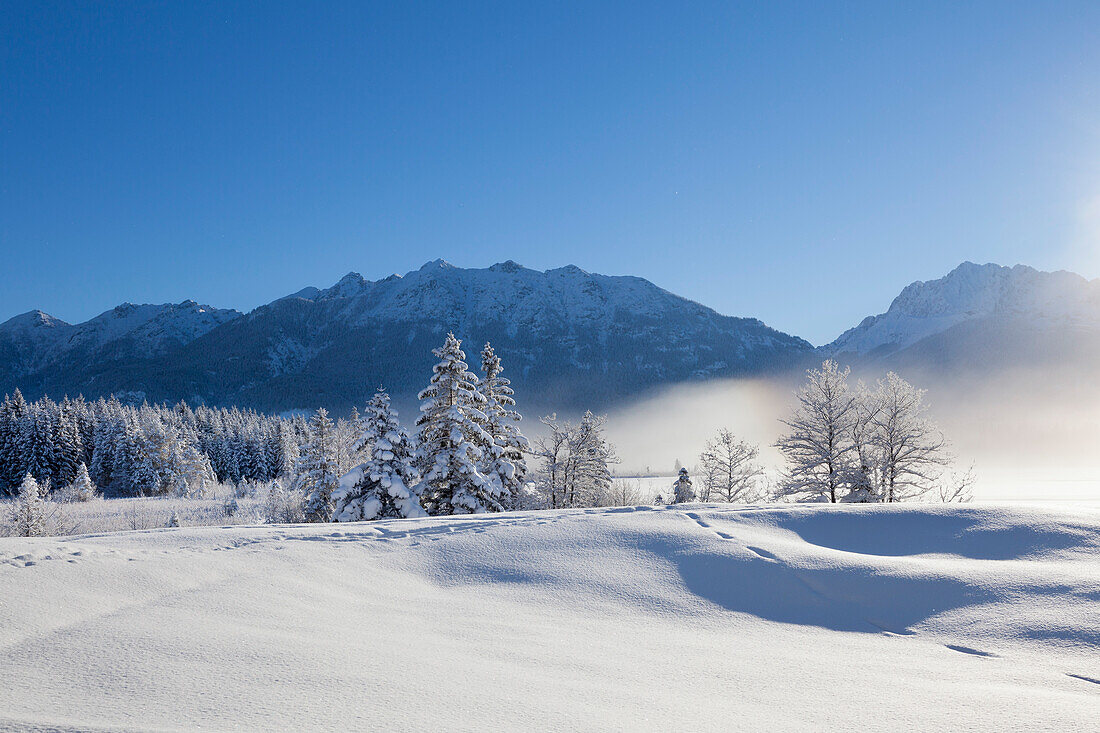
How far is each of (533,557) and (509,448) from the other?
17.9m

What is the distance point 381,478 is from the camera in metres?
20.2

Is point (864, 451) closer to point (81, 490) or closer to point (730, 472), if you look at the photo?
point (730, 472)

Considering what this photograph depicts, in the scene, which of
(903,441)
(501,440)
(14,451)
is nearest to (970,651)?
(501,440)

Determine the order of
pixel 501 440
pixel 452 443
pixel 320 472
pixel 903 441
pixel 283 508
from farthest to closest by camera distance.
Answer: pixel 283 508 < pixel 320 472 < pixel 501 440 < pixel 903 441 < pixel 452 443

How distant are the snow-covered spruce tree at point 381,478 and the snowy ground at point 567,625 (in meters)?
11.9

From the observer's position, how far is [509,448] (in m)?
24.8

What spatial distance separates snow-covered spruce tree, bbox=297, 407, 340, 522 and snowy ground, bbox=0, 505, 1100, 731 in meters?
21.4

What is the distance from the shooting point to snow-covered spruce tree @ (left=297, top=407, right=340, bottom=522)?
2781cm

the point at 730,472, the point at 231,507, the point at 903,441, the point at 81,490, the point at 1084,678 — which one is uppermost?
the point at 903,441

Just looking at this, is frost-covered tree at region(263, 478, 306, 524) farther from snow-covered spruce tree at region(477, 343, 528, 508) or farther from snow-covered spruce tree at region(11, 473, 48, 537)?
snow-covered spruce tree at region(477, 343, 528, 508)

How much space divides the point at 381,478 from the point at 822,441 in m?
19.5

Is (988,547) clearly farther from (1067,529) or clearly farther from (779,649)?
(779,649)

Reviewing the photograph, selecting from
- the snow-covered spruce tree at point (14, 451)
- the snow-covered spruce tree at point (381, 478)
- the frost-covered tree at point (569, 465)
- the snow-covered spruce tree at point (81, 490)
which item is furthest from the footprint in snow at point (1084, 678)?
the snow-covered spruce tree at point (14, 451)

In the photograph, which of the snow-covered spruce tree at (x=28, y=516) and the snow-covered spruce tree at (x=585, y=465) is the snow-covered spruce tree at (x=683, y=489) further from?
the snow-covered spruce tree at (x=28, y=516)
